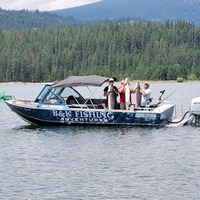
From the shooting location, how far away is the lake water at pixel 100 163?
1662 centimetres

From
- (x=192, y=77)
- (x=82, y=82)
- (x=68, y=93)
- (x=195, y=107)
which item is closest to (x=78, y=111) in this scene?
(x=82, y=82)

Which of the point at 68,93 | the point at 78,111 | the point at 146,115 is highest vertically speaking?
the point at 68,93

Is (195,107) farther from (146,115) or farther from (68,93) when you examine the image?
(68,93)

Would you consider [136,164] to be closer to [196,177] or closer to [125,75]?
[196,177]

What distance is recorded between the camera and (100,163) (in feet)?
67.8

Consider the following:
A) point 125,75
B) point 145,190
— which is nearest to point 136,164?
point 145,190

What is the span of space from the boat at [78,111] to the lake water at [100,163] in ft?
1.37

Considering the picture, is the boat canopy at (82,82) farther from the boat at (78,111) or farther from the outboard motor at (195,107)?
the outboard motor at (195,107)

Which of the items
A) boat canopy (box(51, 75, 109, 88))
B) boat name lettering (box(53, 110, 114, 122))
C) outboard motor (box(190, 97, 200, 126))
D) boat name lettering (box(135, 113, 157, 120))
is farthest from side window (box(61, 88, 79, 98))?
outboard motor (box(190, 97, 200, 126))

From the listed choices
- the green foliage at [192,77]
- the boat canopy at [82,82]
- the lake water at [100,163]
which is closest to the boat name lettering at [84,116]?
the lake water at [100,163]

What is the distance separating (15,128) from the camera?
3281cm

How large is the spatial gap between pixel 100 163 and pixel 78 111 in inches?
350

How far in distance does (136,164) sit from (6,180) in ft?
16.4

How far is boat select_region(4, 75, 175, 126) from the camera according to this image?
1139 inches
